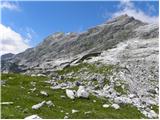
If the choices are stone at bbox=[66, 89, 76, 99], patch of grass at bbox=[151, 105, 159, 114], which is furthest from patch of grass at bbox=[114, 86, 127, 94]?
stone at bbox=[66, 89, 76, 99]

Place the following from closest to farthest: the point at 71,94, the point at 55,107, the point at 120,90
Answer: the point at 55,107, the point at 71,94, the point at 120,90

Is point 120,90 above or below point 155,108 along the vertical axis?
above

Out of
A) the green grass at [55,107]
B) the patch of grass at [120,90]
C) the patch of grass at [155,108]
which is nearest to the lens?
the green grass at [55,107]

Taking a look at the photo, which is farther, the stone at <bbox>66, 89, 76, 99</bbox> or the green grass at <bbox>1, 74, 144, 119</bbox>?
the stone at <bbox>66, 89, 76, 99</bbox>

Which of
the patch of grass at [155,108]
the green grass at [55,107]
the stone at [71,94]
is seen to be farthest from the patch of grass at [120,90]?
the stone at [71,94]

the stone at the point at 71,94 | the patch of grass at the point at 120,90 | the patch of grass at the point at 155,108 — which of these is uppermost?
the patch of grass at the point at 120,90

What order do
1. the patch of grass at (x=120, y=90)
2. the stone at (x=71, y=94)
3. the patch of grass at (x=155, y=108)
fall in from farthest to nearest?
the patch of grass at (x=120, y=90)
the patch of grass at (x=155, y=108)
the stone at (x=71, y=94)

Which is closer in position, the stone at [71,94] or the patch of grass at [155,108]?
the stone at [71,94]

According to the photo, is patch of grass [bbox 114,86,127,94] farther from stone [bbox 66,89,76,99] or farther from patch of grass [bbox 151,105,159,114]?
stone [bbox 66,89,76,99]

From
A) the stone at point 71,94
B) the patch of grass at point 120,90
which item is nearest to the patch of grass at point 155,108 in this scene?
the patch of grass at point 120,90

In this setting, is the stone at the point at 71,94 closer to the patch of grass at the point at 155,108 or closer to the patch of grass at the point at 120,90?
the patch of grass at the point at 155,108

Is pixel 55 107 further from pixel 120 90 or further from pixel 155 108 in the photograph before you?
pixel 120 90

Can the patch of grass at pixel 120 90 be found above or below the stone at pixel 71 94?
above

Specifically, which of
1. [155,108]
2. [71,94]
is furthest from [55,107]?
[155,108]
